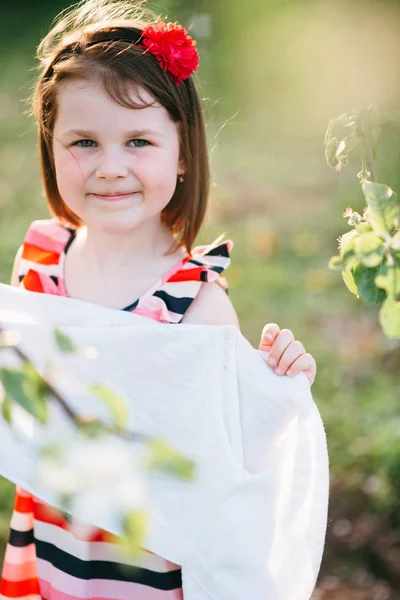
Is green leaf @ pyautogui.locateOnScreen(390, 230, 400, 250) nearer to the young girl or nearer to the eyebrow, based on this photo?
the young girl

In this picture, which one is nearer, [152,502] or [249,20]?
[152,502]

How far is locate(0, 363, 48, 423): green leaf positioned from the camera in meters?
0.56

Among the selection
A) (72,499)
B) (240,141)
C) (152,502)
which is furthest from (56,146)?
(240,141)

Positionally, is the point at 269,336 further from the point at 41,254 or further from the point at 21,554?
the point at 21,554

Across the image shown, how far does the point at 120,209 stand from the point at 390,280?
67 centimetres

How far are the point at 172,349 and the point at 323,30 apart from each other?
3534mm

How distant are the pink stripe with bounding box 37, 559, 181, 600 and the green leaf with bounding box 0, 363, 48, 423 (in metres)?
0.88

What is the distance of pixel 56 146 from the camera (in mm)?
1365

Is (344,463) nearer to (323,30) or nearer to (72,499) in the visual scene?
(72,499)

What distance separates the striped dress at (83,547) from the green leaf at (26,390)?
74cm

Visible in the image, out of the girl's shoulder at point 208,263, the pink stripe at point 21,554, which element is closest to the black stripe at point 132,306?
the girl's shoulder at point 208,263

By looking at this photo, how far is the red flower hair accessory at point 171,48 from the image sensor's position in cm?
136

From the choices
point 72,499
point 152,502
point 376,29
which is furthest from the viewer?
point 376,29

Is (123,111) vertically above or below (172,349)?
above
